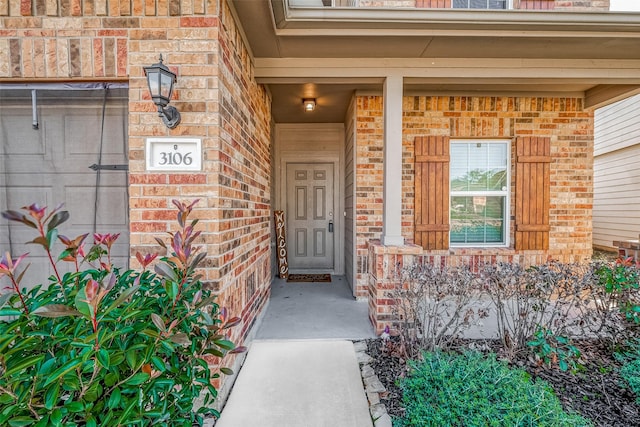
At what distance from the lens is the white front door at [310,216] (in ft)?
18.1

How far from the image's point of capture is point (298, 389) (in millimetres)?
2176

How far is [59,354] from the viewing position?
108 centimetres

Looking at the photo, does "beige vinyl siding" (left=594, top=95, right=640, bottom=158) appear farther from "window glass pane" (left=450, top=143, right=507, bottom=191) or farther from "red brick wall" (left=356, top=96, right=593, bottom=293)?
"window glass pane" (left=450, top=143, right=507, bottom=191)

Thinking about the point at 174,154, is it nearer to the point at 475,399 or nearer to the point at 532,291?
the point at 475,399

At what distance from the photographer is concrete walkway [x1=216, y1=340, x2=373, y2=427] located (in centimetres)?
190

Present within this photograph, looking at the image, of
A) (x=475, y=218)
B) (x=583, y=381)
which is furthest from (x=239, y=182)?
(x=475, y=218)

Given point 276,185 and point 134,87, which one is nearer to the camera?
point 134,87

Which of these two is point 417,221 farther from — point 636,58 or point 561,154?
point 636,58

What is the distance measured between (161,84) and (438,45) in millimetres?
2363

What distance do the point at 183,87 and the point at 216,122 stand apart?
0.31 metres

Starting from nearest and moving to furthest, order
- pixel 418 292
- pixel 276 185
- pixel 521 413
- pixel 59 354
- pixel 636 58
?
pixel 59 354 < pixel 521 413 < pixel 418 292 < pixel 636 58 < pixel 276 185

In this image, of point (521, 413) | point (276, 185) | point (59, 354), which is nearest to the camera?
point (59, 354)

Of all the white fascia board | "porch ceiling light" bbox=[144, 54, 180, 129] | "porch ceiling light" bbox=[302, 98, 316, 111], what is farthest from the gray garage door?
"porch ceiling light" bbox=[302, 98, 316, 111]

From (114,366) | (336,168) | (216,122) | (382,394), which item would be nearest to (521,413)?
(382,394)
